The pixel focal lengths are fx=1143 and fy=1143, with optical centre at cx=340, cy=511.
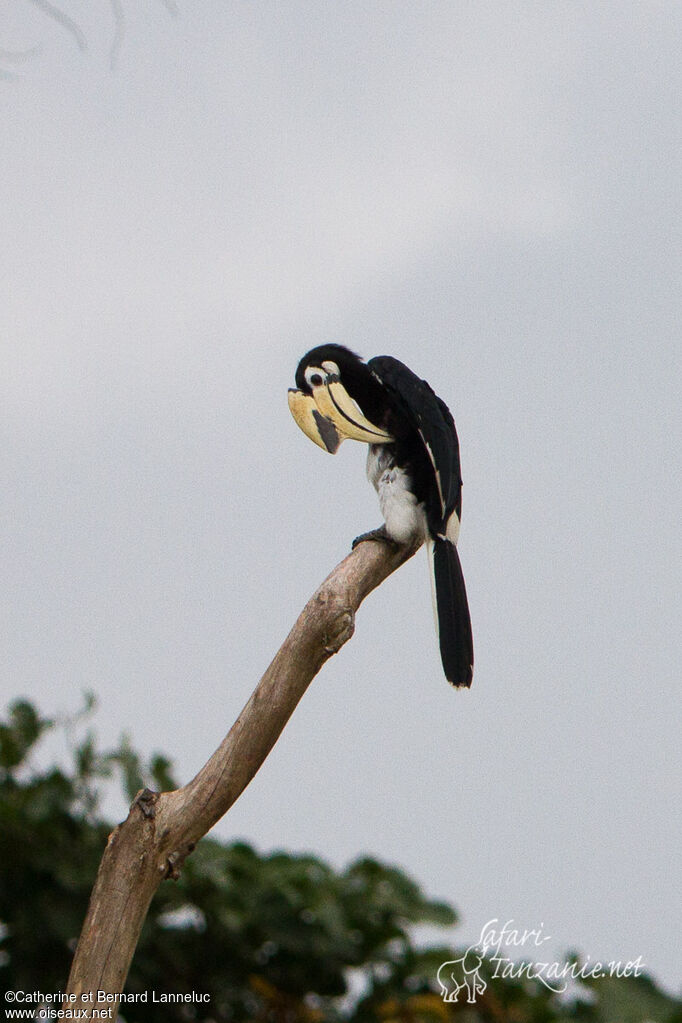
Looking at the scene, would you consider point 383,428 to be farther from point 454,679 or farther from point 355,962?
point 355,962

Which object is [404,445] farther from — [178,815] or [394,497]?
[178,815]

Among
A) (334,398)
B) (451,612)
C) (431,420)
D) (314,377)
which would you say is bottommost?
(451,612)

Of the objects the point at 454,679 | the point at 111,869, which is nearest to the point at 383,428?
the point at 454,679

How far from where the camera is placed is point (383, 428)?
3361 mm

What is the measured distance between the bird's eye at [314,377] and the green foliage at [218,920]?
1178 millimetres

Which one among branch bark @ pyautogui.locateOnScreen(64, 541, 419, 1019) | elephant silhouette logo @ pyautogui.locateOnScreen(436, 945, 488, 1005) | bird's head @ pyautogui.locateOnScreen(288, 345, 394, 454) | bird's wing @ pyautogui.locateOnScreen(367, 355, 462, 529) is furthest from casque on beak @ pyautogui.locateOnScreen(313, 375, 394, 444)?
elephant silhouette logo @ pyautogui.locateOnScreen(436, 945, 488, 1005)

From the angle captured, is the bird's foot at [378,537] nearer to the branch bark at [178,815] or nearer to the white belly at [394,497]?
the white belly at [394,497]

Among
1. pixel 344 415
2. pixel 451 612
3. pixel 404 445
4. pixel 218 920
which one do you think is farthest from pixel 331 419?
pixel 218 920

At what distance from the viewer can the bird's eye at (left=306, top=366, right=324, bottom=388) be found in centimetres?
342

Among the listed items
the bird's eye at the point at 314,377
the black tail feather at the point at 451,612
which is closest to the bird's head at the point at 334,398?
the bird's eye at the point at 314,377

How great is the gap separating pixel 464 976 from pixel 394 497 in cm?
122

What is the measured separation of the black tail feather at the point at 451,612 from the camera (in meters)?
2.85

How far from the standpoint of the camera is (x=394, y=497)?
122 inches

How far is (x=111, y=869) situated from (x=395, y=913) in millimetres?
1096
